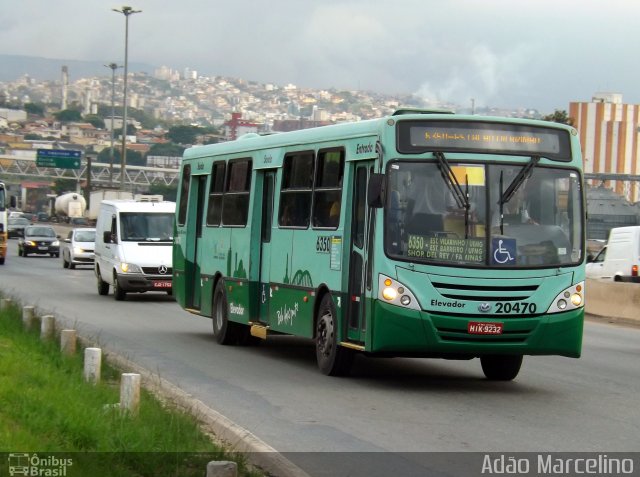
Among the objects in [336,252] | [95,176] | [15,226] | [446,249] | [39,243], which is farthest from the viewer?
[95,176]

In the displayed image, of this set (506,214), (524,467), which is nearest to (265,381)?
(506,214)

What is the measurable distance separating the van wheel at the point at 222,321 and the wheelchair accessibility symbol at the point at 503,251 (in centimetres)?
635

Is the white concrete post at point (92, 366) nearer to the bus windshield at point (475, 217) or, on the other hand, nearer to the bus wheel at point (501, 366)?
the bus windshield at point (475, 217)

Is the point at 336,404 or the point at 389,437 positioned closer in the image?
the point at 389,437

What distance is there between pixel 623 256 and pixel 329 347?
18725 millimetres

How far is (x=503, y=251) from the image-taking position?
13586mm

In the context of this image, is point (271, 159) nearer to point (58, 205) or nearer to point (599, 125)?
point (58, 205)

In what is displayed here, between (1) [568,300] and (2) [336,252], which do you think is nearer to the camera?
(1) [568,300]

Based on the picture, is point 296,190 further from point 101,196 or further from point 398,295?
point 101,196

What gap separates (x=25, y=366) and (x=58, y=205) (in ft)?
332

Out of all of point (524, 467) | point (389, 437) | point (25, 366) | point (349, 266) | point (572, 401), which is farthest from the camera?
point (349, 266)

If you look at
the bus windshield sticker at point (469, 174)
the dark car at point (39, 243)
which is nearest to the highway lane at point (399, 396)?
the bus windshield sticker at point (469, 174)

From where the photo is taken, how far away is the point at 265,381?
48.2 ft

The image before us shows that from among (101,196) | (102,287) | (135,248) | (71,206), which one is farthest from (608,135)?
(135,248)
